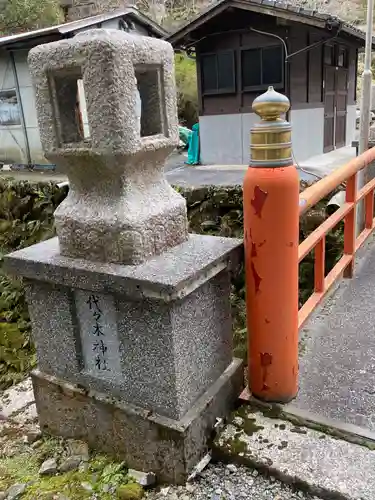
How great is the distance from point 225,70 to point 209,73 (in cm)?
48

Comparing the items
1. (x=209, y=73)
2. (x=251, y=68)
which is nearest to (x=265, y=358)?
(x=251, y=68)

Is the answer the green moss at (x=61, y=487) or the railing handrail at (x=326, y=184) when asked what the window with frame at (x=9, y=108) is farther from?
the green moss at (x=61, y=487)

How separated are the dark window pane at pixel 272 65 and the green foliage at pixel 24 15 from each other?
12.6 m

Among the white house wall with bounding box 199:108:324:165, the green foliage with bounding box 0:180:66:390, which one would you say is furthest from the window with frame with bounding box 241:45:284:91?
the green foliage with bounding box 0:180:66:390

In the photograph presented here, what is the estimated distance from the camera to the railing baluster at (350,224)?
11.5 feet

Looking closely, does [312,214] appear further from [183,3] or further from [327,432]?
[183,3]

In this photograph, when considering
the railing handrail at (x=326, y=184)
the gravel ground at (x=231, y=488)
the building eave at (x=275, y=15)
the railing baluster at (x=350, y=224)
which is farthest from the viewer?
the building eave at (x=275, y=15)

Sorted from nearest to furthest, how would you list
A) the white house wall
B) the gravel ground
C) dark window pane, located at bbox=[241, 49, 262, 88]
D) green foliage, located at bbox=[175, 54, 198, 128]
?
the gravel ground, dark window pane, located at bbox=[241, 49, 262, 88], the white house wall, green foliage, located at bbox=[175, 54, 198, 128]

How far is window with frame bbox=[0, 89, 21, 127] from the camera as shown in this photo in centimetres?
1245

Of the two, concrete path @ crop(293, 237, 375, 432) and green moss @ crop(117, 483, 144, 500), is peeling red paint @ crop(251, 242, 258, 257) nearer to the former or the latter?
concrete path @ crop(293, 237, 375, 432)

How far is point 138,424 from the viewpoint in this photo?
1997mm

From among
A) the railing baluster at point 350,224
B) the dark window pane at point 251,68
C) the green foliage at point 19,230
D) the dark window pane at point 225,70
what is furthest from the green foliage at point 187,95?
the railing baluster at point 350,224

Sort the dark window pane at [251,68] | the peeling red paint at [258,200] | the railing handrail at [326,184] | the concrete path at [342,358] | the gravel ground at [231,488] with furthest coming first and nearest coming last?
the dark window pane at [251,68] → the railing handrail at [326,184] → the concrete path at [342,358] → the peeling red paint at [258,200] → the gravel ground at [231,488]

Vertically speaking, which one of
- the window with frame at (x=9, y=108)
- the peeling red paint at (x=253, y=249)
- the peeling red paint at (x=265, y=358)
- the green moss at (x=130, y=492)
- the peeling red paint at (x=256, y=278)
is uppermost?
the window with frame at (x=9, y=108)
